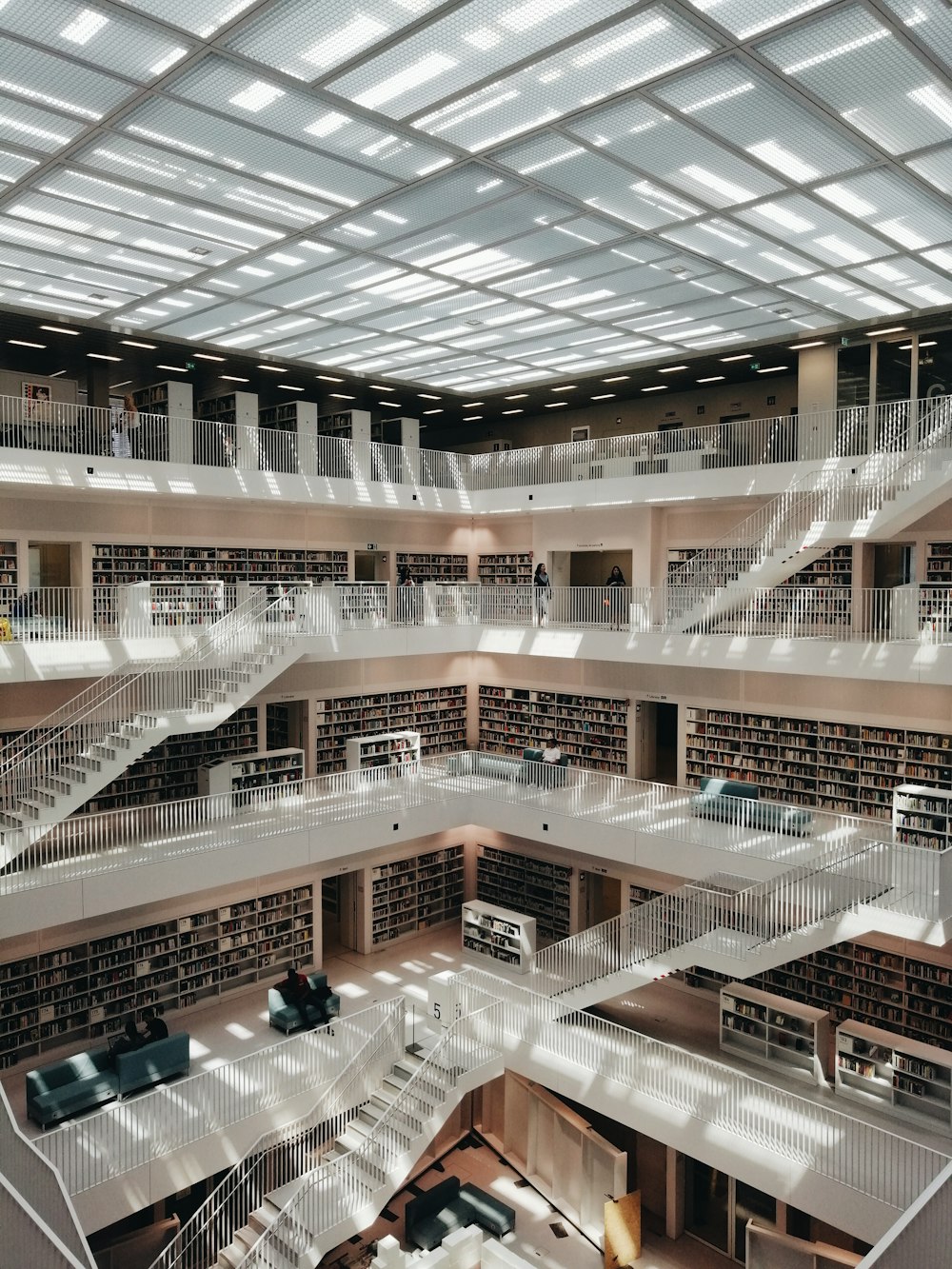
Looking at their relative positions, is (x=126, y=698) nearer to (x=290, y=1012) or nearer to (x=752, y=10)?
(x=290, y=1012)

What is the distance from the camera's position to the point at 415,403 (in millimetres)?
19812

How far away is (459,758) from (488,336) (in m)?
6.93

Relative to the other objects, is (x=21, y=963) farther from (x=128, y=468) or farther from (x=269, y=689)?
(x=128, y=468)

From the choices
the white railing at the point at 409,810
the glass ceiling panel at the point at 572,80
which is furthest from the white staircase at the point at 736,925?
the glass ceiling panel at the point at 572,80

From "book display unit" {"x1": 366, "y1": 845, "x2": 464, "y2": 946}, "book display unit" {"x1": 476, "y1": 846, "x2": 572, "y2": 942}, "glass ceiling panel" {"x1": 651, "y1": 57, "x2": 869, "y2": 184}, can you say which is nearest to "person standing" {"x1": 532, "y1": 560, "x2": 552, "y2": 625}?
"book display unit" {"x1": 476, "y1": 846, "x2": 572, "y2": 942}

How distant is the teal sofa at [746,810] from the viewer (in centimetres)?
1263

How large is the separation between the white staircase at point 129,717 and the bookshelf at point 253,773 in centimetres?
157

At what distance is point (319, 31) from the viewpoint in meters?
6.48

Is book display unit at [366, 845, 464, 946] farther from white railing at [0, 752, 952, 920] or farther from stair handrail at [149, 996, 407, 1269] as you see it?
stair handrail at [149, 996, 407, 1269]

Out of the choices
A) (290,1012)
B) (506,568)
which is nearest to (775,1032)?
(290,1012)

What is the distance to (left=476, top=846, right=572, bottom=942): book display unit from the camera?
1722 cm

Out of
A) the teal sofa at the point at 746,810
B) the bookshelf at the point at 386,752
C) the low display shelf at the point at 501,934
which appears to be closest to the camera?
the teal sofa at the point at 746,810

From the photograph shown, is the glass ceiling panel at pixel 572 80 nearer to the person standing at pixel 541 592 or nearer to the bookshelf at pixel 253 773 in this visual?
the bookshelf at pixel 253 773

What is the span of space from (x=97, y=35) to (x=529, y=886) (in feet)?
48.5
